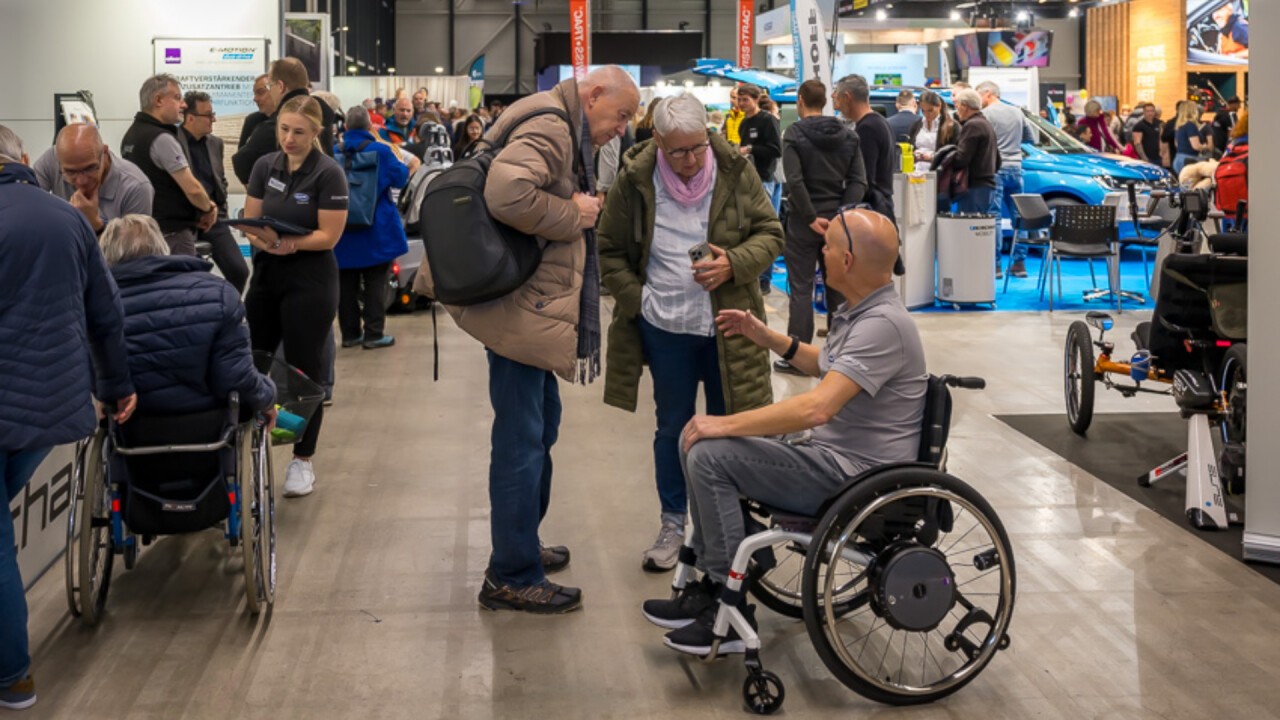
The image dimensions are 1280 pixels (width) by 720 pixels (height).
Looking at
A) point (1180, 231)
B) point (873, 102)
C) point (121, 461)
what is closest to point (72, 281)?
point (121, 461)

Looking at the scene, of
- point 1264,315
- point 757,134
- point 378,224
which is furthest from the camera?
point 757,134

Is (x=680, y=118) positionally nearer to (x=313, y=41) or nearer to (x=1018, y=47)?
(x=313, y=41)

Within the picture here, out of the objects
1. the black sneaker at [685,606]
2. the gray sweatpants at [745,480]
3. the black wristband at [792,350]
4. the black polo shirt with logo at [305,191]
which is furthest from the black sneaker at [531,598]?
the black polo shirt with logo at [305,191]

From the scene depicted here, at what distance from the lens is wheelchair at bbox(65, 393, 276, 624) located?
374 cm

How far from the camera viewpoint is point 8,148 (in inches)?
133

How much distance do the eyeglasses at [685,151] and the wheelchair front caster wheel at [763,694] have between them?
1.57 meters

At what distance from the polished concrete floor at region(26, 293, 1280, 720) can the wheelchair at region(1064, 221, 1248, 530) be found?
0.74 ft

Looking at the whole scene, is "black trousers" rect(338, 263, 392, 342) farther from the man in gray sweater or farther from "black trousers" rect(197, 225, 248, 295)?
the man in gray sweater

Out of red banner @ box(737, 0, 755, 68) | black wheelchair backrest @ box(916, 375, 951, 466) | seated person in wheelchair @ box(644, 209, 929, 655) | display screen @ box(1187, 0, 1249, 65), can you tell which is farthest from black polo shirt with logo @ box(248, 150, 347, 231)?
display screen @ box(1187, 0, 1249, 65)

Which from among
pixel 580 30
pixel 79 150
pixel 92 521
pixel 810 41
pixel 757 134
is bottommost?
pixel 92 521

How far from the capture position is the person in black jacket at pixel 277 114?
22.0ft

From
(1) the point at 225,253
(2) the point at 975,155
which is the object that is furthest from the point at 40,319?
(2) the point at 975,155

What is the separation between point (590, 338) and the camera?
157 inches

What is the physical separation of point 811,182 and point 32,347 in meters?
5.02
